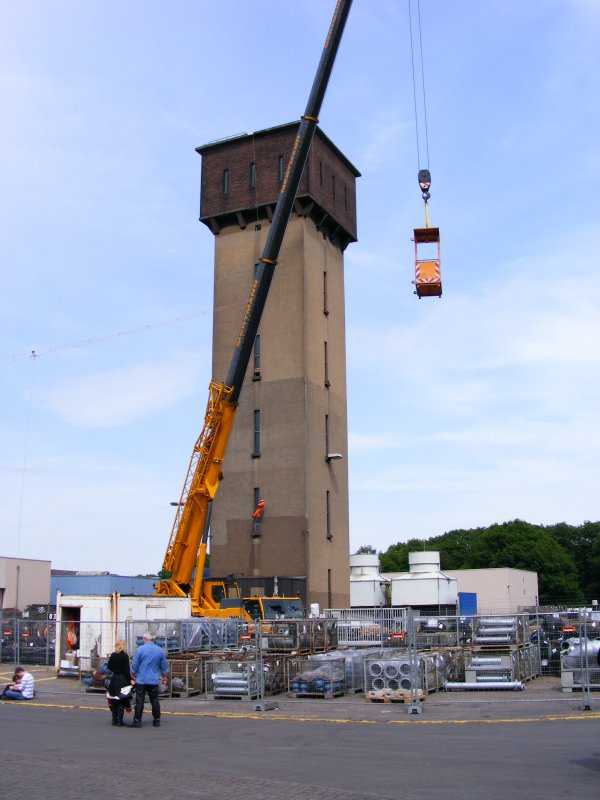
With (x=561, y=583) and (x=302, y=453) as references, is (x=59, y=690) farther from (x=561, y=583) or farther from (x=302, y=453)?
(x=561, y=583)

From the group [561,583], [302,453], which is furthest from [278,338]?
[561,583]

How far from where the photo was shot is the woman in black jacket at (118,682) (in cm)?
1705

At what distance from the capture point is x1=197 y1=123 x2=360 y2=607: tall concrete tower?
49344 millimetres

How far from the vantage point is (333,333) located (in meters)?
54.1

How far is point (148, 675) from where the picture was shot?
54.7 ft

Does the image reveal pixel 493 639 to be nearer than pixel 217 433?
Yes

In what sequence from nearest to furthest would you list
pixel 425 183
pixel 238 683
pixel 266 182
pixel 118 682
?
pixel 118 682 → pixel 238 683 → pixel 425 183 → pixel 266 182

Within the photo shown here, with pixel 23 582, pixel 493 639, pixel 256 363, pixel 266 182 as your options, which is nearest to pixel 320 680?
pixel 493 639

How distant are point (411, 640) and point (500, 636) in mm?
5320

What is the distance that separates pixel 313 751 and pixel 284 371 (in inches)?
1484

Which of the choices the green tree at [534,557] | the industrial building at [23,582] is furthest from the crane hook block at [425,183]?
the green tree at [534,557]

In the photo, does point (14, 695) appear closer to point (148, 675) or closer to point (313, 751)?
point (148, 675)

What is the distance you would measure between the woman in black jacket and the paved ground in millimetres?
359

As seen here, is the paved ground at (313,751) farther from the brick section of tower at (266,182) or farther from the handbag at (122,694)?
the brick section of tower at (266,182)
